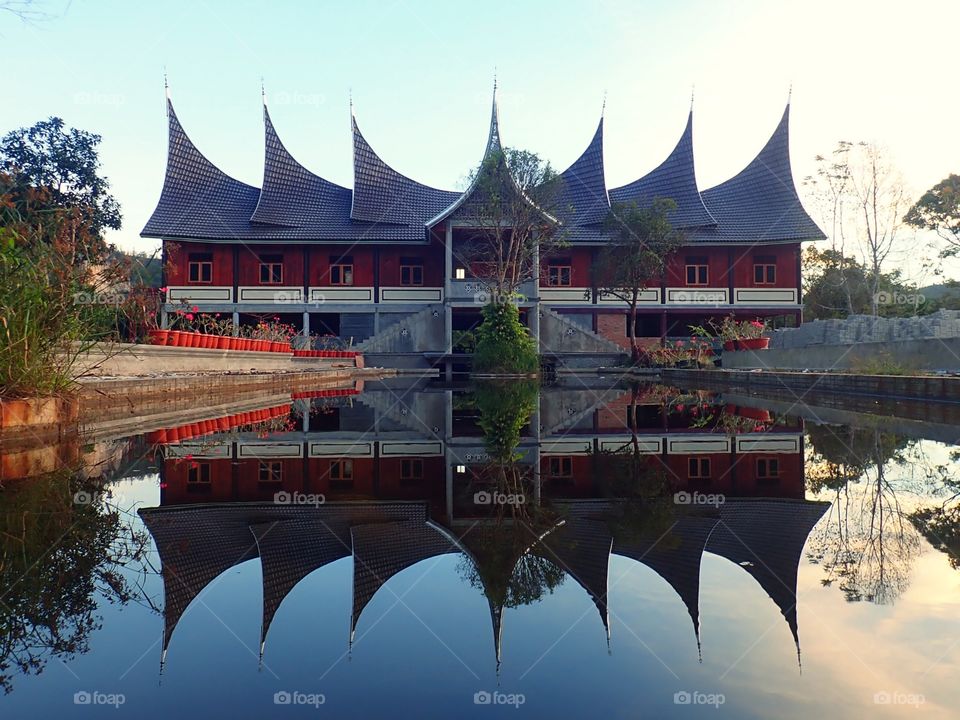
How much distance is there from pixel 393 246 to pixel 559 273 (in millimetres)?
6730

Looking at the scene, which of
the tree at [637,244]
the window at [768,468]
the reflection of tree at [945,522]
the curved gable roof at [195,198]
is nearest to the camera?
the reflection of tree at [945,522]

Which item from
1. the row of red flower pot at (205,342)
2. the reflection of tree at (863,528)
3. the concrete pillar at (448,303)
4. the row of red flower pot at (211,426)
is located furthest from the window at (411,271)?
the reflection of tree at (863,528)

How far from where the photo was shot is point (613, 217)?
934 inches

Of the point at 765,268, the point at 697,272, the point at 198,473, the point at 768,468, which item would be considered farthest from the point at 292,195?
the point at 768,468

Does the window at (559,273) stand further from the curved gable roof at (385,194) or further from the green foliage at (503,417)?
the green foliage at (503,417)

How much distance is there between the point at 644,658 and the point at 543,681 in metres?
0.26

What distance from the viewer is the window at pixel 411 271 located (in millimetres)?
27594

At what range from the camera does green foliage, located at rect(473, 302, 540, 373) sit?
1898 centimetres

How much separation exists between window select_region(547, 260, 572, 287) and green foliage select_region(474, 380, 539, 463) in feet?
51.6

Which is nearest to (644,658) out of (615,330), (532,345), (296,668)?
(296,668)

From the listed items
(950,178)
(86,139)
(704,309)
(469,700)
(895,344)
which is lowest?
(469,700)

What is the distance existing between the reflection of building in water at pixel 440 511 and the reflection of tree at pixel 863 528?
12 cm

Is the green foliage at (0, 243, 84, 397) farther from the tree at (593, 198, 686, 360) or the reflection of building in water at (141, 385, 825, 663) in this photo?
the tree at (593, 198, 686, 360)

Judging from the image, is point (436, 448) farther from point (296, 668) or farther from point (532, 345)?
point (532, 345)
